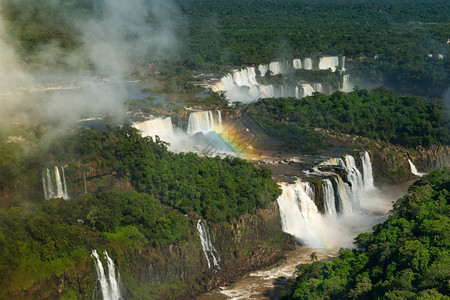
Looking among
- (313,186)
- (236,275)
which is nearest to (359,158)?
(313,186)

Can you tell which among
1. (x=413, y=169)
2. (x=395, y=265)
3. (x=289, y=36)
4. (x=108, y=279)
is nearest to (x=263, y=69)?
(x=289, y=36)

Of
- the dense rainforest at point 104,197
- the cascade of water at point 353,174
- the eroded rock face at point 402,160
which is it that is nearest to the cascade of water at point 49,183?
the dense rainforest at point 104,197

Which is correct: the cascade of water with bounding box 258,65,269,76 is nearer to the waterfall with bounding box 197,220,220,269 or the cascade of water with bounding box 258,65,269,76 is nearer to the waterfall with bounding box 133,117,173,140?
the waterfall with bounding box 133,117,173,140

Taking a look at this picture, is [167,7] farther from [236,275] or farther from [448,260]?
[448,260]

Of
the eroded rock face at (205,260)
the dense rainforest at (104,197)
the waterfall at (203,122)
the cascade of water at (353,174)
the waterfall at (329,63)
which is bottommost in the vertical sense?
the eroded rock face at (205,260)

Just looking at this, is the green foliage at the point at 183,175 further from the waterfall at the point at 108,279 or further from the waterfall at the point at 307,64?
the waterfall at the point at 307,64

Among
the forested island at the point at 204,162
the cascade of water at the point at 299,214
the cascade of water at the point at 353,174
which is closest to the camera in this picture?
the forested island at the point at 204,162

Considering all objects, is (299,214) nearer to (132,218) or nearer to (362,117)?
(132,218)
